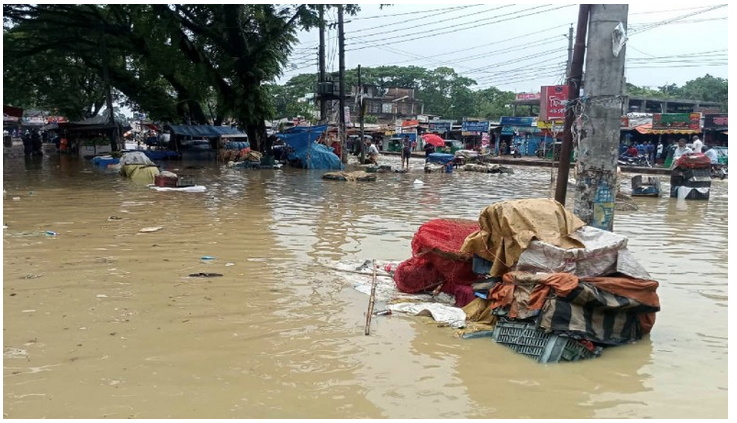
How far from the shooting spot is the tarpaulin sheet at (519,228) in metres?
4.92

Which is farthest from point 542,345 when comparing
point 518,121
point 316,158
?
point 518,121

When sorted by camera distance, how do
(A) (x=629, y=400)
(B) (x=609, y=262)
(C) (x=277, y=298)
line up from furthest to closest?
(C) (x=277, y=298) → (B) (x=609, y=262) → (A) (x=629, y=400)

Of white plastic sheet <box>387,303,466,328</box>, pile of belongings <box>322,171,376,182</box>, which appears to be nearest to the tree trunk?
pile of belongings <box>322,171,376,182</box>

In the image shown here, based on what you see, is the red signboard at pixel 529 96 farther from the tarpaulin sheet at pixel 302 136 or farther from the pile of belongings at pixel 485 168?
the tarpaulin sheet at pixel 302 136


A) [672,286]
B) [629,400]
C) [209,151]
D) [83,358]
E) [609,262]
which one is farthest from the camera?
[209,151]

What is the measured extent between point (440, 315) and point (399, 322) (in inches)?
15.0

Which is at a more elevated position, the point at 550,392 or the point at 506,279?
the point at 506,279

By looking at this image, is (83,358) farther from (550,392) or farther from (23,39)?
(23,39)

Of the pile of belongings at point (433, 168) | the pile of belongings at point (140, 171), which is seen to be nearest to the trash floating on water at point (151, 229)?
the pile of belongings at point (140, 171)

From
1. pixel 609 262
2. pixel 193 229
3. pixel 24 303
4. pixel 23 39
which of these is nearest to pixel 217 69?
pixel 23 39

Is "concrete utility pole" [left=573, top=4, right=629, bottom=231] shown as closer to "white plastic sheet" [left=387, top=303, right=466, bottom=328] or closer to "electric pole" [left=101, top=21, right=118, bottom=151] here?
"white plastic sheet" [left=387, top=303, right=466, bottom=328]

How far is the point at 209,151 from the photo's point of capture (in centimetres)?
3184

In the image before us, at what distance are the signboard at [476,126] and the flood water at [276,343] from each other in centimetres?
3445

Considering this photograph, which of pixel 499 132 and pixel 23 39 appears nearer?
pixel 23 39
